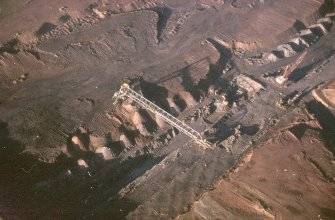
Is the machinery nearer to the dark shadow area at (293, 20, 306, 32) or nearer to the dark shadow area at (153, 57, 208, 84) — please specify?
the dark shadow area at (293, 20, 306, 32)

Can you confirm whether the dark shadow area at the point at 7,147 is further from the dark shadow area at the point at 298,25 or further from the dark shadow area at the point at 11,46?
the dark shadow area at the point at 298,25

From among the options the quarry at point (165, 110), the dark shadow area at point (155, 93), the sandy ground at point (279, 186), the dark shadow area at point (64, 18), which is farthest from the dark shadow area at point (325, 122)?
the dark shadow area at point (64, 18)

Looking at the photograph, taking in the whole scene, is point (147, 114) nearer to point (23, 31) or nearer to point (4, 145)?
point (4, 145)

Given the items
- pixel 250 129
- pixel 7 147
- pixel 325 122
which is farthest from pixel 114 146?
pixel 325 122

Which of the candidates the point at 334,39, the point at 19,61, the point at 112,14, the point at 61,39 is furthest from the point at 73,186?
the point at 334,39

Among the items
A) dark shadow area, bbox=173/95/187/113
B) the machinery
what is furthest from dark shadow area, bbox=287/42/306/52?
dark shadow area, bbox=173/95/187/113

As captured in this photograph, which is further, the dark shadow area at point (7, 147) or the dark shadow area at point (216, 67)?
the dark shadow area at point (216, 67)

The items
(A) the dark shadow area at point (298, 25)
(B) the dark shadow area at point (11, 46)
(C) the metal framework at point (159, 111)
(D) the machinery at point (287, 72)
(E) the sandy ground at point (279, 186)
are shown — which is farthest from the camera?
(A) the dark shadow area at point (298, 25)

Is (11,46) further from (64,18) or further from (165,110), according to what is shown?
(165,110)
